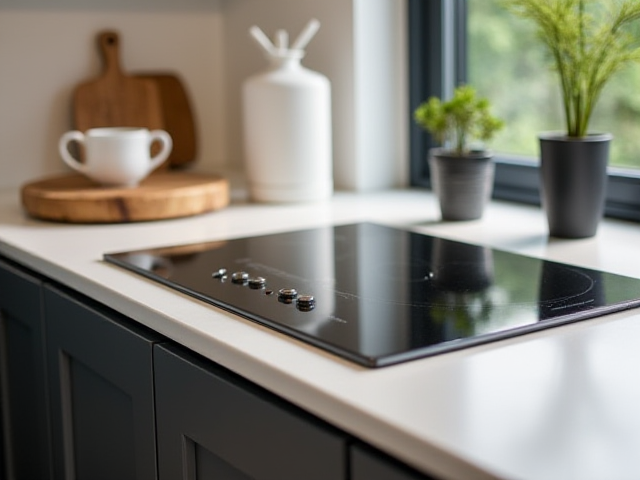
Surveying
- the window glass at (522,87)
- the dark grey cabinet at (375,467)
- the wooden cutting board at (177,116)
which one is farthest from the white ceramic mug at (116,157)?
the dark grey cabinet at (375,467)

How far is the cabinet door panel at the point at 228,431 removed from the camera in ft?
2.74

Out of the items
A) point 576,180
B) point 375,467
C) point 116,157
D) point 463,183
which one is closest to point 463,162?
point 463,183

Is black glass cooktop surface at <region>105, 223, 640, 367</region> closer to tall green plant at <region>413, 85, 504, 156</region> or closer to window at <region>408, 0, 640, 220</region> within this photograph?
tall green plant at <region>413, 85, 504, 156</region>

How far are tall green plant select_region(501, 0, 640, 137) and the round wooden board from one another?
2.06 ft

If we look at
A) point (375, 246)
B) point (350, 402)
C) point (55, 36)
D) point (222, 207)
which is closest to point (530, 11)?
point (375, 246)

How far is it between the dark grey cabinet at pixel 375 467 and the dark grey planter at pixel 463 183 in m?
0.90

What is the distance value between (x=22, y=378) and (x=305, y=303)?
0.70 meters

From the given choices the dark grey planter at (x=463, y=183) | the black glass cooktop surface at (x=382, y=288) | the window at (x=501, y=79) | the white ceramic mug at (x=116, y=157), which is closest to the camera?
the black glass cooktop surface at (x=382, y=288)

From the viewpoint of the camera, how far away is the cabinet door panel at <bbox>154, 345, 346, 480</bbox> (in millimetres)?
836

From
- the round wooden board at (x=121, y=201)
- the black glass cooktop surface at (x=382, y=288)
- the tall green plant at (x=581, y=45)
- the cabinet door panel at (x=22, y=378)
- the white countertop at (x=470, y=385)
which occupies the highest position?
the tall green plant at (x=581, y=45)

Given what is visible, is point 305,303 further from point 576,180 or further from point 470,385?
point 576,180

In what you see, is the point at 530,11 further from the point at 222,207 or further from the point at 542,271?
the point at 222,207

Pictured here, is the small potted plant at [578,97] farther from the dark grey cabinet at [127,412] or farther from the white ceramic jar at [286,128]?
the dark grey cabinet at [127,412]

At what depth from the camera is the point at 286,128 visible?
6.09 feet
